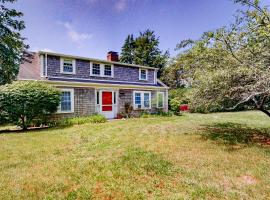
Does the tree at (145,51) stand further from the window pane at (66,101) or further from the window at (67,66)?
the window pane at (66,101)

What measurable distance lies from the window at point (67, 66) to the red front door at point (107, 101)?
9.62ft

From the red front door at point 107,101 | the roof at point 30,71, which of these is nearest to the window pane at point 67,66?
the roof at point 30,71

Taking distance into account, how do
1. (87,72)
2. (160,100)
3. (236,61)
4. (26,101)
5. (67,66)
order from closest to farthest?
1. (236,61)
2. (26,101)
3. (67,66)
4. (87,72)
5. (160,100)

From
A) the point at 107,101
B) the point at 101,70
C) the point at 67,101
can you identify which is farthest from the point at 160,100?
the point at 67,101

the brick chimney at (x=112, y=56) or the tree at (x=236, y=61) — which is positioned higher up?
the brick chimney at (x=112, y=56)

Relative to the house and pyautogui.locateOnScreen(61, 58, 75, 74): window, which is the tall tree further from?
pyautogui.locateOnScreen(61, 58, 75, 74): window

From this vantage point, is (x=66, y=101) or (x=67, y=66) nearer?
(x=66, y=101)

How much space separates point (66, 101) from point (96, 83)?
2510 mm

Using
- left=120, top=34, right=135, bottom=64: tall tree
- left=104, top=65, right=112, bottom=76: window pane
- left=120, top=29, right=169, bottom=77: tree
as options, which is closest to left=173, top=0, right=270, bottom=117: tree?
left=104, top=65, right=112, bottom=76: window pane

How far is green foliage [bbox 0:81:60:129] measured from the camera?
32.5 feet

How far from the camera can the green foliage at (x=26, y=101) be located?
32.5ft

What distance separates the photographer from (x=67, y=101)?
1347 cm

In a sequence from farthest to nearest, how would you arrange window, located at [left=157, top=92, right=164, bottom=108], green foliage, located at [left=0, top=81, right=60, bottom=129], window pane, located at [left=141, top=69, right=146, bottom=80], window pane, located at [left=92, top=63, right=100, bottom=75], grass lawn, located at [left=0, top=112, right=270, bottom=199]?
1. window pane, located at [left=141, top=69, right=146, bottom=80]
2. window, located at [left=157, top=92, right=164, bottom=108]
3. window pane, located at [left=92, top=63, right=100, bottom=75]
4. green foliage, located at [left=0, top=81, right=60, bottom=129]
5. grass lawn, located at [left=0, top=112, right=270, bottom=199]

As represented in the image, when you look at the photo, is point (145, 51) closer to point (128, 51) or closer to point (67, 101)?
point (128, 51)
